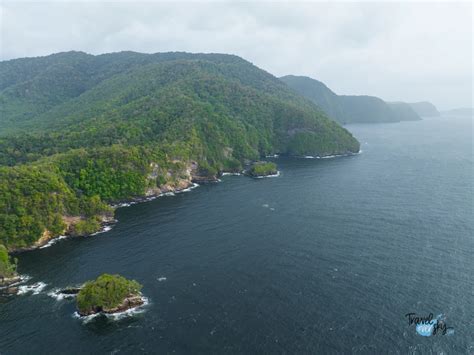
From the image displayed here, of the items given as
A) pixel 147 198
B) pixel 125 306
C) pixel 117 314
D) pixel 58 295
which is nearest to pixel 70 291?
pixel 58 295

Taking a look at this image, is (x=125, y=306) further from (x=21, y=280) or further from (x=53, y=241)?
(x=53, y=241)

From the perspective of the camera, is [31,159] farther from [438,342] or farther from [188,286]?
[438,342]

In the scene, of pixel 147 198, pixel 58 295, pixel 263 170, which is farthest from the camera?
pixel 263 170

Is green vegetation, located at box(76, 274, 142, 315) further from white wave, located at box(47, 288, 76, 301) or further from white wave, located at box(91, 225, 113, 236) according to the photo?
white wave, located at box(91, 225, 113, 236)

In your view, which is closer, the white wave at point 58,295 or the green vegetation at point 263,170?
the white wave at point 58,295

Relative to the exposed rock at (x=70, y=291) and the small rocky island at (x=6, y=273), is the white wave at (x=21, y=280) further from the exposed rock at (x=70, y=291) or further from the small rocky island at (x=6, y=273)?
the exposed rock at (x=70, y=291)

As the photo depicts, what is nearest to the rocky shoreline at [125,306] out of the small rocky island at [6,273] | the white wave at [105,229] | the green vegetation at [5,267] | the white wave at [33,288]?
the white wave at [33,288]

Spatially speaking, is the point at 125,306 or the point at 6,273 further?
the point at 6,273
